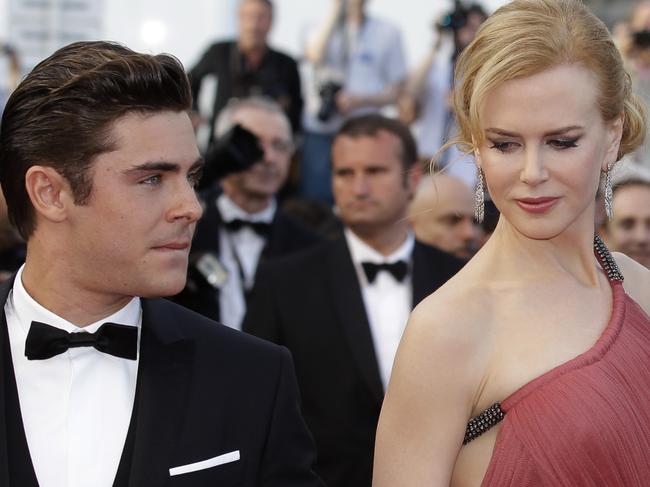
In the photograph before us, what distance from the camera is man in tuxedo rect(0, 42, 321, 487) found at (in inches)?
101

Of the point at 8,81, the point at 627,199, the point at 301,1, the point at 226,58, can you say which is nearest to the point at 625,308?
the point at 627,199

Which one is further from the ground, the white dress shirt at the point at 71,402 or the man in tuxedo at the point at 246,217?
the white dress shirt at the point at 71,402

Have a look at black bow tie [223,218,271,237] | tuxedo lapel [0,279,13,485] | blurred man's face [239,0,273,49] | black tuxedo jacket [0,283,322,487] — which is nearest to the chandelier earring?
Result: black tuxedo jacket [0,283,322,487]

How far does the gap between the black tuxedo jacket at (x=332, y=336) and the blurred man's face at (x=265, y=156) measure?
1.12m

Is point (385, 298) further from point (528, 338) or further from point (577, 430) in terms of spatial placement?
point (577, 430)

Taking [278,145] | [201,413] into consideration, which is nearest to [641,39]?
[278,145]

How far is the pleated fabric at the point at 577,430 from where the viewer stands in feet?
8.23

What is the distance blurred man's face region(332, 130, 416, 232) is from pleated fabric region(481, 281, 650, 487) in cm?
233

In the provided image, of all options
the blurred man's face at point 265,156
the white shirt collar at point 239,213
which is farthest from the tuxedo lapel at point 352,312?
the blurred man's face at point 265,156

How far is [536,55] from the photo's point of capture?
2.55m

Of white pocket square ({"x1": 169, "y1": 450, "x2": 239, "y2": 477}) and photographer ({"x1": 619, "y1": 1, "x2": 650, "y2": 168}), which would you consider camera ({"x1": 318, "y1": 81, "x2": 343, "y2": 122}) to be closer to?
photographer ({"x1": 619, "y1": 1, "x2": 650, "y2": 168})

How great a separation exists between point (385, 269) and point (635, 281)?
6.21 ft

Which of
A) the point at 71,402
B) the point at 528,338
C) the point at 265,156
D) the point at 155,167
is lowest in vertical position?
the point at 265,156

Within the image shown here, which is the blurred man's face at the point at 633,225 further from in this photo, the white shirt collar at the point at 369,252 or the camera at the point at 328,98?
the camera at the point at 328,98
